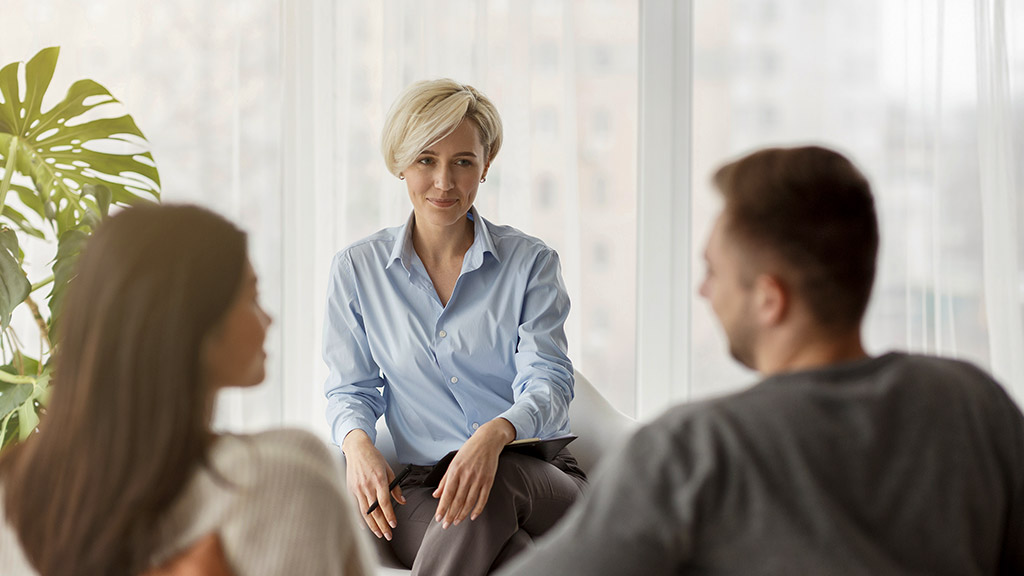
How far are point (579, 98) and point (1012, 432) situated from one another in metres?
2.36

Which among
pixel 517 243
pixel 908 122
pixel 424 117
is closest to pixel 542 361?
pixel 517 243

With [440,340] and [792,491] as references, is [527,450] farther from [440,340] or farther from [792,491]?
[792,491]

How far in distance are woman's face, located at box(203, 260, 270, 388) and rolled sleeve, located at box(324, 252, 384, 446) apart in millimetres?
1076

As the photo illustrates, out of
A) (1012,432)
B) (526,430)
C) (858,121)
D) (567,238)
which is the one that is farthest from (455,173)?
(858,121)

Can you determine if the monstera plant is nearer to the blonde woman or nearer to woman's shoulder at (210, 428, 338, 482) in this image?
the blonde woman

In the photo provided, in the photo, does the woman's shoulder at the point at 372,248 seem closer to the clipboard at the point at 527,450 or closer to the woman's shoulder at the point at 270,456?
the clipboard at the point at 527,450

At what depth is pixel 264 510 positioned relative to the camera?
2.75 feet

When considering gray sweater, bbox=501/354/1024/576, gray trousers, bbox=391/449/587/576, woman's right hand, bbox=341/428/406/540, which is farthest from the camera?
woman's right hand, bbox=341/428/406/540

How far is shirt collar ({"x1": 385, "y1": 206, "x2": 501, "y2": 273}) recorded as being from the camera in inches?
80.7

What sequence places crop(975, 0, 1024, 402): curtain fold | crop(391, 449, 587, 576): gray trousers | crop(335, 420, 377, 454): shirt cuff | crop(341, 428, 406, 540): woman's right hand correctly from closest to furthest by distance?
1. crop(391, 449, 587, 576): gray trousers
2. crop(341, 428, 406, 540): woman's right hand
3. crop(335, 420, 377, 454): shirt cuff
4. crop(975, 0, 1024, 402): curtain fold

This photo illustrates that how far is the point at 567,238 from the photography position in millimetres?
3072

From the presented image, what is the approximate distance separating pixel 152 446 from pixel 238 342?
13cm

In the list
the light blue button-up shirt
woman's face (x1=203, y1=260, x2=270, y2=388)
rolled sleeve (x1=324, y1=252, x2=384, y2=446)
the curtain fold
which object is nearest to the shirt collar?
the light blue button-up shirt

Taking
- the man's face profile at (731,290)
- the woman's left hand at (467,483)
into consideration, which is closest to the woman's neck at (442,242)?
the woman's left hand at (467,483)
